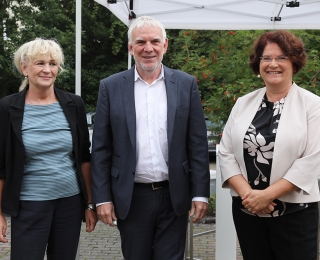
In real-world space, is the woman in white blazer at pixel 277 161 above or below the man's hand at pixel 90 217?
above

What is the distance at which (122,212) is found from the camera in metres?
3.02

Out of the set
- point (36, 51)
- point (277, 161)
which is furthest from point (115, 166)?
point (277, 161)

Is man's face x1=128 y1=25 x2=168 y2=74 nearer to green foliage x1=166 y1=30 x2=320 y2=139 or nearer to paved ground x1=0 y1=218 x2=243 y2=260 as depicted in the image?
paved ground x1=0 y1=218 x2=243 y2=260

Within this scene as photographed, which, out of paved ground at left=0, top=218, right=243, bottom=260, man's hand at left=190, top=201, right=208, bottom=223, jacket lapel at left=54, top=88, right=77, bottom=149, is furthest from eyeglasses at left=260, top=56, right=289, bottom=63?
paved ground at left=0, top=218, right=243, bottom=260

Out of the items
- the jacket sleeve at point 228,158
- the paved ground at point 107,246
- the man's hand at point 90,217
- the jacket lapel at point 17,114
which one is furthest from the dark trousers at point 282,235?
the paved ground at point 107,246

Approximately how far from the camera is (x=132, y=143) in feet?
9.60

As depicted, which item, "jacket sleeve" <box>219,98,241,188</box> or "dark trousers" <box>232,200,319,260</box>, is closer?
"dark trousers" <box>232,200,319,260</box>

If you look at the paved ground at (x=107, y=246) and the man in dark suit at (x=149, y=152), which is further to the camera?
the paved ground at (x=107, y=246)

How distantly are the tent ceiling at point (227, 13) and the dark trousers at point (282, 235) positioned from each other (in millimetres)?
3635

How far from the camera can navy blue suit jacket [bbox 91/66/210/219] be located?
9.71ft

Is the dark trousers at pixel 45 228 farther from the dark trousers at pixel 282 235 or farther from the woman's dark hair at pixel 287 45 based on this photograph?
the woman's dark hair at pixel 287 45

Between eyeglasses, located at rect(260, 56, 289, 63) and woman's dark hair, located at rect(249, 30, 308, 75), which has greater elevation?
woman's dark hair, located at rect(249, 30, 308, 75)

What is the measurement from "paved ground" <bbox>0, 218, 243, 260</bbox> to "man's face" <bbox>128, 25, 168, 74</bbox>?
9.40 feet

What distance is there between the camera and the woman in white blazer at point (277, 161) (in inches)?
106
